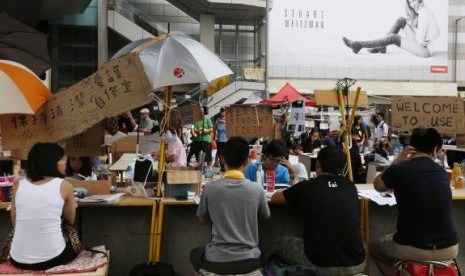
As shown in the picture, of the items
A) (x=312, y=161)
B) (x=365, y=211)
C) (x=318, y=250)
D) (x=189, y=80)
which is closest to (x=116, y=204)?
(x=189, y=80)

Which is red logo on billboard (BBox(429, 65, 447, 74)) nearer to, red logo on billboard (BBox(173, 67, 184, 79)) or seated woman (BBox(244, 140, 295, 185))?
seated woman (BBox(244, 140, 295, 185))

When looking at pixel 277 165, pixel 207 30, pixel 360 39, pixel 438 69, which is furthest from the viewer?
pixel 438 69

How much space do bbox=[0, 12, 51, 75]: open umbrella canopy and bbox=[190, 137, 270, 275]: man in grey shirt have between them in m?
2.57

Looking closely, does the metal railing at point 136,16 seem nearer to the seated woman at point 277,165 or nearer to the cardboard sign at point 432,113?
the seated woman at point 277,165

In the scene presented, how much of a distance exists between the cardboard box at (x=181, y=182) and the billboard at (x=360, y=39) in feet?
83.3

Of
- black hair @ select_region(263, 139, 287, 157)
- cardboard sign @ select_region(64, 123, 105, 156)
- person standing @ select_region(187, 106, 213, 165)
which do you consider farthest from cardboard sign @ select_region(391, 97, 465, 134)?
person standing @ select_region(187, 106, 213, 165)

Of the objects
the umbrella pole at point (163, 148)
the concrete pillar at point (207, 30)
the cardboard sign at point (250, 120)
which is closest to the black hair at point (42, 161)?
the umbrella pole at point (163, 148)

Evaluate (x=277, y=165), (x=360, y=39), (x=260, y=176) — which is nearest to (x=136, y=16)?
(x=360, y=39)

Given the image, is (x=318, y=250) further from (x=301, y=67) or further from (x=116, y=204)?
(x=301, y=67)

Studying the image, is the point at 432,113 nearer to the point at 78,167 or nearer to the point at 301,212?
the point at 301,212

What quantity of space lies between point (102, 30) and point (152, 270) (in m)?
20.0

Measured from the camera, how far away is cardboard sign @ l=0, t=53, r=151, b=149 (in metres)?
3.95

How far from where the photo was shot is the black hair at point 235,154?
12.6 ft

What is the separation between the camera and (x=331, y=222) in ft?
12.2
